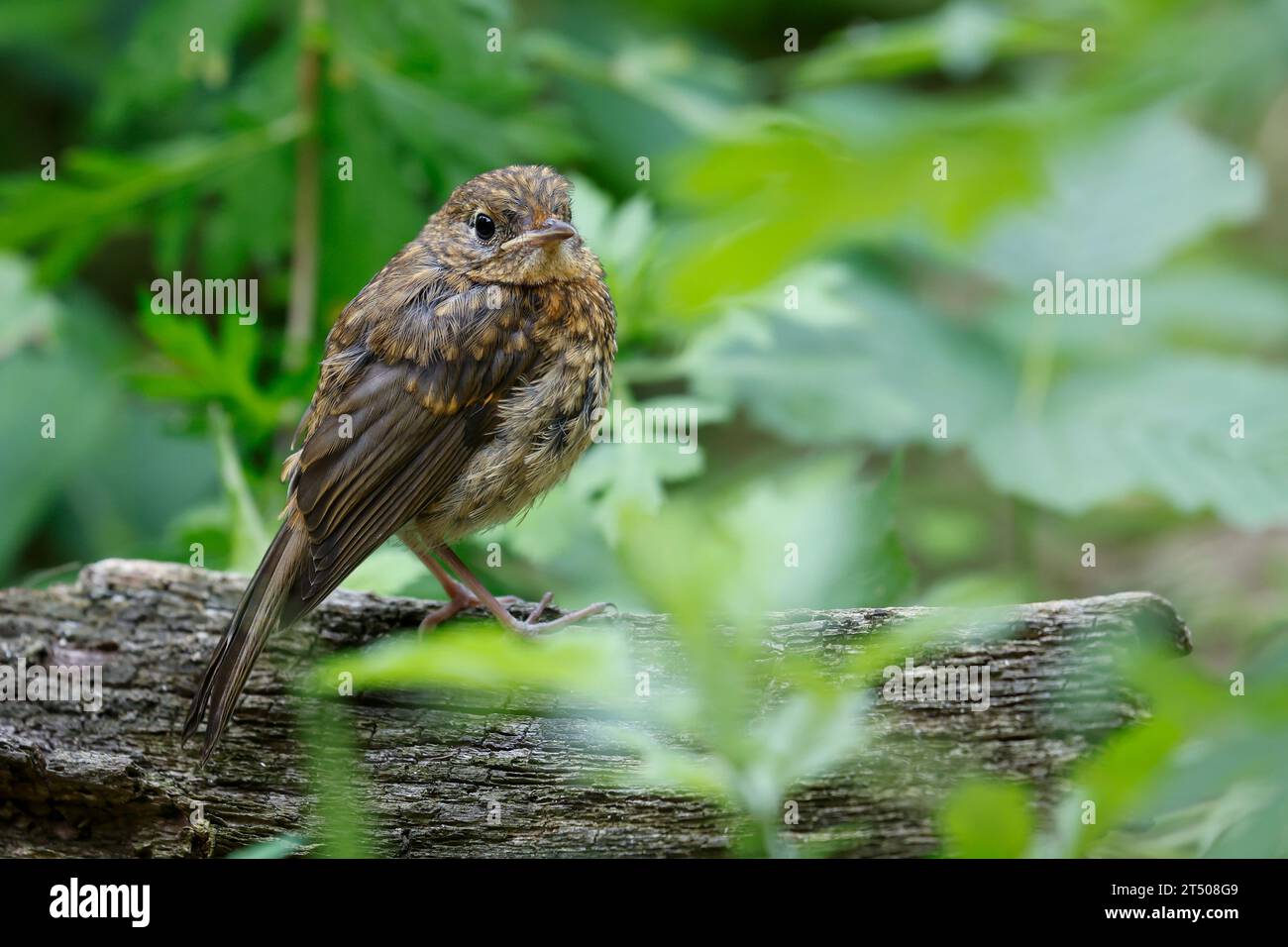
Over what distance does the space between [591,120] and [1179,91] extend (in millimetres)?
3201

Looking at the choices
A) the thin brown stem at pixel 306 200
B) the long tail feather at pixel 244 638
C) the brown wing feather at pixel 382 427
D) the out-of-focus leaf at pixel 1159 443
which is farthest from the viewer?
the thin brown stem at pixel 306 200

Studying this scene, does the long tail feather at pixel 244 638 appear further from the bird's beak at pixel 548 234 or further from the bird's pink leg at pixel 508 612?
the bird's beak at pixel 548 234

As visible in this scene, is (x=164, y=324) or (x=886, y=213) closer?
(x=886, y=213)

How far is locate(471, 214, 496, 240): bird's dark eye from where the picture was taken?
306 centimetres

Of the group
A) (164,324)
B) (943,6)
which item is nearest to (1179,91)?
(164,324)

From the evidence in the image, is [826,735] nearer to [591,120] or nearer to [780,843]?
[780,843]

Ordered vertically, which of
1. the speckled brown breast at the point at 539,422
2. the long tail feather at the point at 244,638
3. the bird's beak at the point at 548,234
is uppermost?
the bird's beak at the point at 548,234

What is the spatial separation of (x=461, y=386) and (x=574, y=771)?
3.07ft

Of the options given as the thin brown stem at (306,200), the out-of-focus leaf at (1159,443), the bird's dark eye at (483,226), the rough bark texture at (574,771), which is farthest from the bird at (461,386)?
the out-of-focus leaf at (1159,443)

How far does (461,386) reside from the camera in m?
3.01

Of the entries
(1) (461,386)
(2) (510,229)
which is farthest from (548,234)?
(1) (461,386)

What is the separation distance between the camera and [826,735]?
5.79ft

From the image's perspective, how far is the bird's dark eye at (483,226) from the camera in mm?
3061

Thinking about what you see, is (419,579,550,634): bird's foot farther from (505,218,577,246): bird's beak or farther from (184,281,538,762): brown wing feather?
(505,218,577,246): bird's beak
